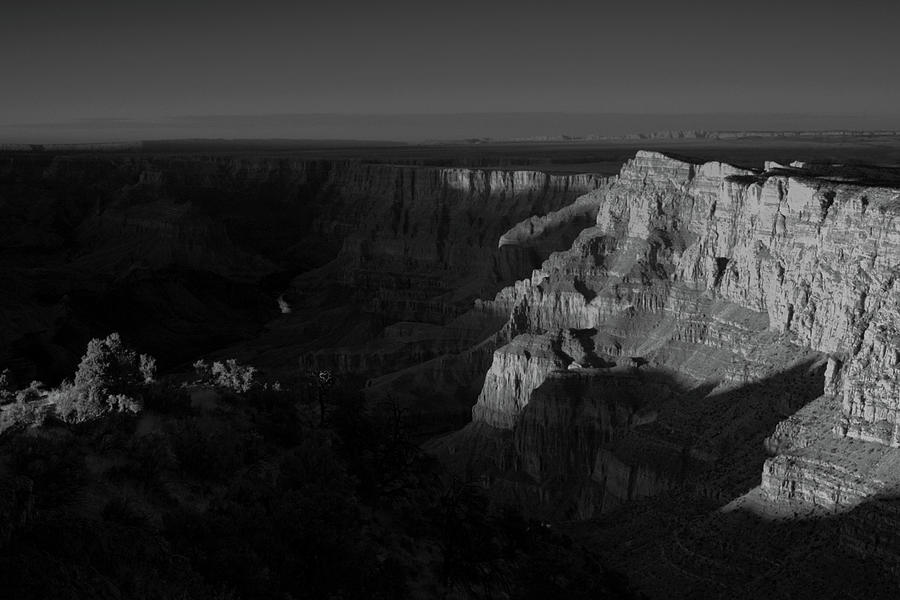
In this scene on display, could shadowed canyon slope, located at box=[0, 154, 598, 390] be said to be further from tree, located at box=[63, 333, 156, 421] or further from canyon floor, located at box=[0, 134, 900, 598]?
tree, located at box=[63, 333, 156, 421]

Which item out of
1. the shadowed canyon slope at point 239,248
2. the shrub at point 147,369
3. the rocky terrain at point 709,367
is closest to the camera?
the shrub at point 147,369

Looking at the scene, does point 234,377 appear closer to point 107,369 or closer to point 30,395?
point 107,369

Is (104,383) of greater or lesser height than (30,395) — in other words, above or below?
above

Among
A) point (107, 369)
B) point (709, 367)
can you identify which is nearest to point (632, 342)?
point (709, 367)

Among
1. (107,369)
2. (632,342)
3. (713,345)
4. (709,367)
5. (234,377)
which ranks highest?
(107,369)

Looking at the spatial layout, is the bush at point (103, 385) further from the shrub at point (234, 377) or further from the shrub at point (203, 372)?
the shrub at point (203, 372)

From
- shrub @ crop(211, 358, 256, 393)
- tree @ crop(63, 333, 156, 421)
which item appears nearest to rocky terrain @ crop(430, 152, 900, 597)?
shrub @ crop(211, 358, 256, 393)

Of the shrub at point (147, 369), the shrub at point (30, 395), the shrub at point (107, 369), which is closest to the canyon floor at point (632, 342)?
the shrub at point (147, 369)

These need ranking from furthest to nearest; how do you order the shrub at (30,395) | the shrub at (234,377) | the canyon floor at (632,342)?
the canyon floor at (632,342) < the shrub at (234,377) < the shrub at (30,395)
